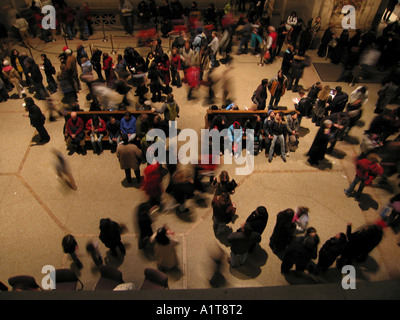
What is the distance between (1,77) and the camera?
11.3 m

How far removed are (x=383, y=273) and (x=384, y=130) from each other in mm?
4525

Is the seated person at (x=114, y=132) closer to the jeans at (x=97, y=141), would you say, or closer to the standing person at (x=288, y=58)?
the jeans at (x=97, y=141)

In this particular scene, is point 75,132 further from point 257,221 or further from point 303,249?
point 303,249

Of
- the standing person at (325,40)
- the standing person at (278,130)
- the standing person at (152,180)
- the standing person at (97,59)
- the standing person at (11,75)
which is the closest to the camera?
the standing person at (152,180)

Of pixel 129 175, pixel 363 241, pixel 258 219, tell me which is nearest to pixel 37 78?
pixel 129 175

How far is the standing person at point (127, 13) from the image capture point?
14.9 metres

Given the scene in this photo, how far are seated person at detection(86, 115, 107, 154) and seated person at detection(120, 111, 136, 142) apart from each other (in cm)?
76

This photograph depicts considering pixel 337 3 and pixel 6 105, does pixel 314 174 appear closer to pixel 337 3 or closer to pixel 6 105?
pixel 337 3

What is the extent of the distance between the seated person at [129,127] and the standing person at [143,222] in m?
2.94

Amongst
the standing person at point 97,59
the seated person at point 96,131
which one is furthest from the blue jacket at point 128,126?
the standing person at point 97,59

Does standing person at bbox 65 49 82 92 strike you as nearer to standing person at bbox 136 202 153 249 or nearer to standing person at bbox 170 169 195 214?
standing person at bbox 170 169 195 214

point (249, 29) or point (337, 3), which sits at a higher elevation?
point (337, 3)
